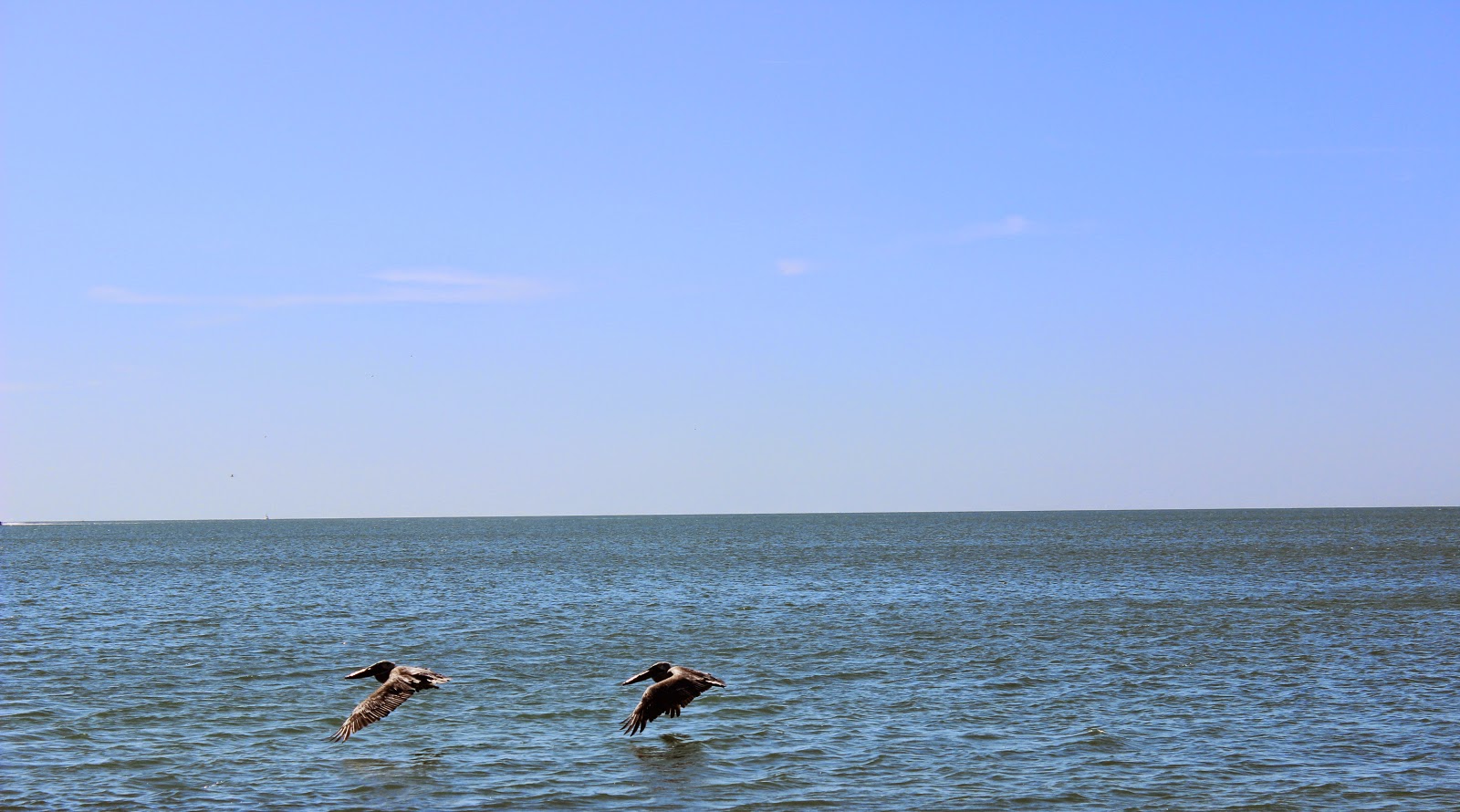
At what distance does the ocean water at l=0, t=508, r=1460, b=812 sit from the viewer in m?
18.2

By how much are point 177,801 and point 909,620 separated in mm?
30216

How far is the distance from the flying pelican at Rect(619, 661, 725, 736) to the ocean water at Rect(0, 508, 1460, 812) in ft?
3.06

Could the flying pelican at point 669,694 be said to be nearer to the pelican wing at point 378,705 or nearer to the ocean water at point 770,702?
the ocean water at point 770,702

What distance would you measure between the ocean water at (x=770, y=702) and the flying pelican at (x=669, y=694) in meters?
0.93

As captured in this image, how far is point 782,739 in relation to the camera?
21.5 m

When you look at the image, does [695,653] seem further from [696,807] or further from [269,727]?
[696,807]

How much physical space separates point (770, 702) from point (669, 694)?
6.69m

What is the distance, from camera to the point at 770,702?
25.5m

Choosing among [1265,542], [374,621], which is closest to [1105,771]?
[374,621]

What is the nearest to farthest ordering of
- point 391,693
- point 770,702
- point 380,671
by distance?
point 391,693 → point 380,671 → point 770,702

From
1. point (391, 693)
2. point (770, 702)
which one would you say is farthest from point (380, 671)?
point (770, 702)

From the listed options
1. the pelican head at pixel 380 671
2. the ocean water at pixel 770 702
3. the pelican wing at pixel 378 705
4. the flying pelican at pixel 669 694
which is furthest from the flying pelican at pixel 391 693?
the flying pelican at pixel 669 694

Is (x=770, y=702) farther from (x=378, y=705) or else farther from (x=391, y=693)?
(x=378, y=705)

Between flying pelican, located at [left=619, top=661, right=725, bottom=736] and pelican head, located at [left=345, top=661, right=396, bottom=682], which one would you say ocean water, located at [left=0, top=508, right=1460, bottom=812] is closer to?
flying pelican, located at [left=619, top=661, right=725, bottom=736]
